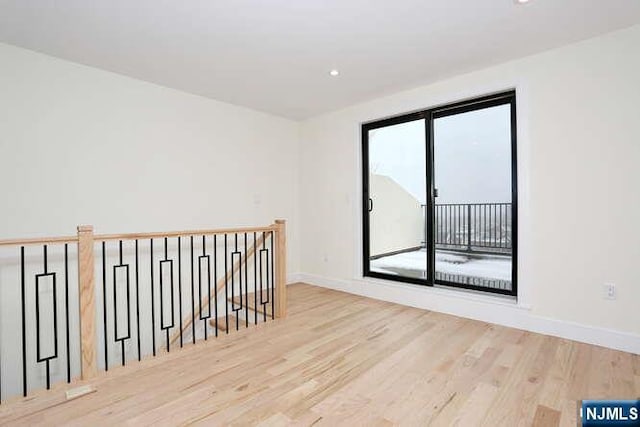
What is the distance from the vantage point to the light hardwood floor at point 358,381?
1.78m

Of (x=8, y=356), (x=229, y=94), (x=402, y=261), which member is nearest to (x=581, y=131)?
(x=402, y=261)

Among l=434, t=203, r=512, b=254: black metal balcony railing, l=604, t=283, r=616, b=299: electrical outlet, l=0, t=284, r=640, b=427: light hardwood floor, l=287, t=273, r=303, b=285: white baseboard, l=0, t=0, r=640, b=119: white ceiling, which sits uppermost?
l=0, t=0, r=640, b=119: white ceiling

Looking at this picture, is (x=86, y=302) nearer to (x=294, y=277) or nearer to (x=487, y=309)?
(x=294, y=277)

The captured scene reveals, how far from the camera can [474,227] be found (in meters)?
4.07

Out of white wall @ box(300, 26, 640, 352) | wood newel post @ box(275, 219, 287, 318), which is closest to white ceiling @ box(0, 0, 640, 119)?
white wall @ box(300, 26, 640, 352)

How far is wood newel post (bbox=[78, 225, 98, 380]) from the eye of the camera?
2.17 m

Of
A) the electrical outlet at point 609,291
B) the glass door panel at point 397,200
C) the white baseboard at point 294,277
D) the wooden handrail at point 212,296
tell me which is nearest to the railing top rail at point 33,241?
the wooden handrail at point 212,296

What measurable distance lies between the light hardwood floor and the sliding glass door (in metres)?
0.93

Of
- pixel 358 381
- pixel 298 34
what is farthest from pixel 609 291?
pixel 298 34

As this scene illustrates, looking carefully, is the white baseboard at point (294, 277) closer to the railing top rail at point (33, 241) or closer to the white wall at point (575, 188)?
the white wall at point (575, 188)

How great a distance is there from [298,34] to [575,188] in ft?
8.64

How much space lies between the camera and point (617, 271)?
8.38 ft

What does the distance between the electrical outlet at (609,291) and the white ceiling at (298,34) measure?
2012 mm

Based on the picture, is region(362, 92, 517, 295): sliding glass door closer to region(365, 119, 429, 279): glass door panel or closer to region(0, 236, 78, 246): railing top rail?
region(365, 119, 429, 279): glass door panel
